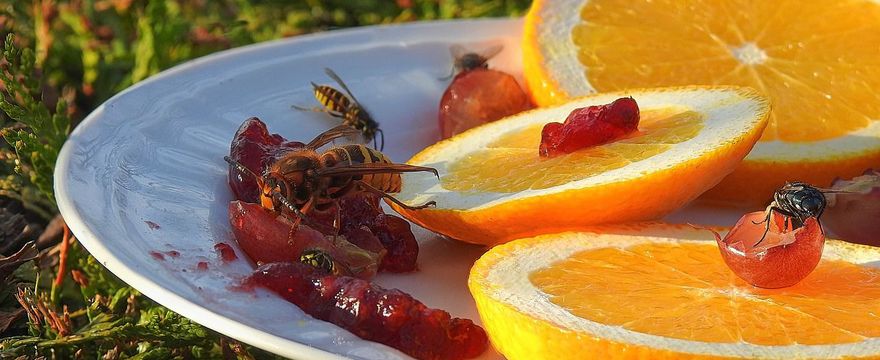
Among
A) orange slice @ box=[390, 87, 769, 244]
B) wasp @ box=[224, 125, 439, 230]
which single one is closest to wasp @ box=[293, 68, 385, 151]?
orange slice @ box=[390, 87, 769, 244]

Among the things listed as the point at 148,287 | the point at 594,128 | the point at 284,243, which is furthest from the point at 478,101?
the point at 148,287

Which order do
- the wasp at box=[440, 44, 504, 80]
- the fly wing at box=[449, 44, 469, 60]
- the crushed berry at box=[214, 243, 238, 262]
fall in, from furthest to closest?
1. the fly wing at box=[449, 44, 469, 60]
2. the wasp at box=[440, 44, 504, 80]
3. the crushed berry at box=[214, 243, 238, 262]

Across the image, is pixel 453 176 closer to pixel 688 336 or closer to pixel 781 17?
pixel 688 336

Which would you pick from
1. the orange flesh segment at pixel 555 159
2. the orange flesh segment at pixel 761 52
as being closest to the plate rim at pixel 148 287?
the orange flesh segment at pixel 555 159

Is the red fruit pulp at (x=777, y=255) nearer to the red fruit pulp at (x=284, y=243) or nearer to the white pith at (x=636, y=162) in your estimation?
the white pith at (x=636, y=162)

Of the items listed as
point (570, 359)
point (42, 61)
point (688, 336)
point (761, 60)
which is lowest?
point (42, 61)

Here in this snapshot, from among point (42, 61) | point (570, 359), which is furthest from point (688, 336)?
point (42, 61)

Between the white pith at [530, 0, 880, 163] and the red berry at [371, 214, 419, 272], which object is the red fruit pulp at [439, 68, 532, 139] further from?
the red berry at [371, 214, 419, 272]
